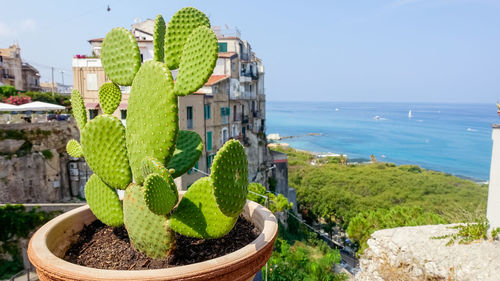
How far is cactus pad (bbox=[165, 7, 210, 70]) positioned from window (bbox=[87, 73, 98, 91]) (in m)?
16.4

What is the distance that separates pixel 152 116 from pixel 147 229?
818mm

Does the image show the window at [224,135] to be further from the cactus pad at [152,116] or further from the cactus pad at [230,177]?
the cactus pad at [230,177]

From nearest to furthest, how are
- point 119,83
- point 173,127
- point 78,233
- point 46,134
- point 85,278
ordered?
point 85,278 → point 173,127 → point 119,83 → point 78,233 → point 46,134

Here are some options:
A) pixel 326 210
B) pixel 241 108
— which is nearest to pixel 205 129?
pixel 241 108

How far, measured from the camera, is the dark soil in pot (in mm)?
2539

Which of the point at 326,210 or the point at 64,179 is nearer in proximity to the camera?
the point at 64,179

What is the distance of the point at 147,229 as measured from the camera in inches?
100

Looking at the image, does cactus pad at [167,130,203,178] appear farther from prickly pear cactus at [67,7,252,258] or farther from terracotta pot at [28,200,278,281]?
terracotta pot at [28,200,278,281]

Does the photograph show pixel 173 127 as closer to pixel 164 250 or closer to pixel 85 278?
pixel 164 250

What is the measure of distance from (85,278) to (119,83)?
1.54m

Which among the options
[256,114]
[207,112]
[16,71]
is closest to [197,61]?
[207,112]

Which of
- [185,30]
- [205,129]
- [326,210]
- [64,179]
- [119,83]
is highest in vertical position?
[185,30]

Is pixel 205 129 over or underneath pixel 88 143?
underneath

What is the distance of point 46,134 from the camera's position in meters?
14.6
